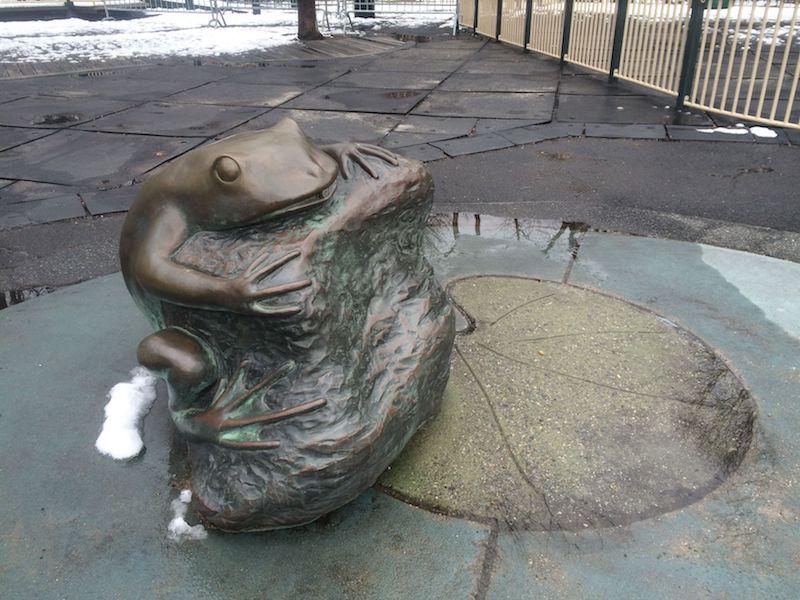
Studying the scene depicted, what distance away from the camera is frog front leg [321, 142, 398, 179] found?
2.18m

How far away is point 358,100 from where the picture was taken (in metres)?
8.27

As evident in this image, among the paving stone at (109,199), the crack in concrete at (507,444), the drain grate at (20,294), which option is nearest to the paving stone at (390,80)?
the paving stone at (109,199)

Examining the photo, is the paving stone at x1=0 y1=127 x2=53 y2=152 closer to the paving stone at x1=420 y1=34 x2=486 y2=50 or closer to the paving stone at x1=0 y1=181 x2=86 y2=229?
the paving stone at x1=0 y1=181 x2=86 y2=229

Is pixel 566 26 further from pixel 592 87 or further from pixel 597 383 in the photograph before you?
pixel 597 383

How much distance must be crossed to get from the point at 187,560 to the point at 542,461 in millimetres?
1176

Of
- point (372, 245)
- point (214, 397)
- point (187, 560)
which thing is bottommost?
point (187, 560)

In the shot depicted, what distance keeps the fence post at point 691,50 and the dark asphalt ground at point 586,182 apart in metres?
0.27

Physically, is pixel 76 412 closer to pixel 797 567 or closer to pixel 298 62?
pixel 797 567

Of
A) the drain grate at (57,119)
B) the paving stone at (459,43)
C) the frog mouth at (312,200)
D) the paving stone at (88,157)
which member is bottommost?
the paving stone at (88,157)

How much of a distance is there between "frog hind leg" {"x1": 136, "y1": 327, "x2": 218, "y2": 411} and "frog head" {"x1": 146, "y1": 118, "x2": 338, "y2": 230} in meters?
0.35

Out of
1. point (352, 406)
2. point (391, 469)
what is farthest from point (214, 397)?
point (391, 469)

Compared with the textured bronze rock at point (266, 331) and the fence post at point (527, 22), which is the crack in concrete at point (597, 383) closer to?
the textured bronze rock at point (266, 331)

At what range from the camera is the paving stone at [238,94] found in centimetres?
824

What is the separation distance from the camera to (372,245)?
221 cm
